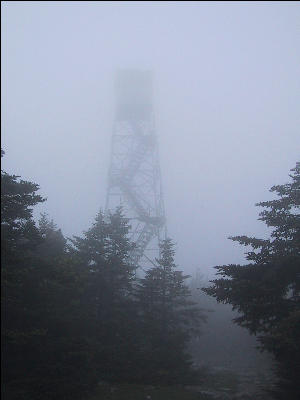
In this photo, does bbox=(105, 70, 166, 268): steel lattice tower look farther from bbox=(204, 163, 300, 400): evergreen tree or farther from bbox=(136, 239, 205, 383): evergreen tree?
bbox=(204, 163, 300, 400): evergreen tree

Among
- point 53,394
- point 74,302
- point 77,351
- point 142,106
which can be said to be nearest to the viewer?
point 53,394

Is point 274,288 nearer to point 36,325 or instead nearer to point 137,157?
point 36,325

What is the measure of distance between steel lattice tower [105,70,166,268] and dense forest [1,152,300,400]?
1406cm

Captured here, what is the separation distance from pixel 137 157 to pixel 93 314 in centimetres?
2254

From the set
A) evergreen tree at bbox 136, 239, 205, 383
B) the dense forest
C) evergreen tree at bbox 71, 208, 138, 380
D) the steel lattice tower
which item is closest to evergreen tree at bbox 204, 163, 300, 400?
the dense forest

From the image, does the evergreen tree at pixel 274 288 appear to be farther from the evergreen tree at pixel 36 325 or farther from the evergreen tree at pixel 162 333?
the evergreen tree at pixel 36 325

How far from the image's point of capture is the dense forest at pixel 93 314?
11234mm

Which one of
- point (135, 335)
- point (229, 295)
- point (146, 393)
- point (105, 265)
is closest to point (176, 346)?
point (135, 335)

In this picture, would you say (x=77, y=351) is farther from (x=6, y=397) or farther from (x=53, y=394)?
(x=6, y=397)

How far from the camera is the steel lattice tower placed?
3419 cm

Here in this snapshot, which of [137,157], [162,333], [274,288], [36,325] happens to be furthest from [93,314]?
[137,157]

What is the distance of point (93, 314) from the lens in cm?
1738

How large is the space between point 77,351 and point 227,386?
29.5 feet

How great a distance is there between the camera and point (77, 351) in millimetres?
13094
